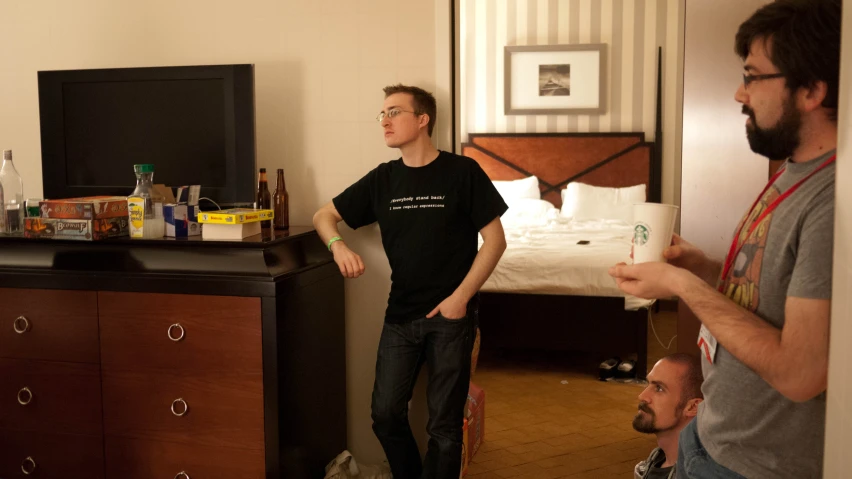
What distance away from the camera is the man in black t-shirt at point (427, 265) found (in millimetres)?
2521

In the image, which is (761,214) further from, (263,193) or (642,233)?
(263,193)

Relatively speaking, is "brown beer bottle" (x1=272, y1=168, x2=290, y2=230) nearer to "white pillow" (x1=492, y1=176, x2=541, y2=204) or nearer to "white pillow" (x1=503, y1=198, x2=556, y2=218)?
"white pillow" (x1=503, y1=198, x2=556, y2=218)

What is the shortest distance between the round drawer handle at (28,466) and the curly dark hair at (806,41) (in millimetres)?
2625

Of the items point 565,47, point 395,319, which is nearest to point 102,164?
point 395,319

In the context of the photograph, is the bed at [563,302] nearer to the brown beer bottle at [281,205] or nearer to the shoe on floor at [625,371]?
the shoe on floor at [625,371]

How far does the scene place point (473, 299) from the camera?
2631 mm

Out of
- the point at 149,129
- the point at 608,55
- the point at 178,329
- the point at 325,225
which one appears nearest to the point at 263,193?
Answer: the point at 325,225

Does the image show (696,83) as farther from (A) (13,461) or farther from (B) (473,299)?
(A) (13,461)

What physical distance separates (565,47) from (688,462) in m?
5.59

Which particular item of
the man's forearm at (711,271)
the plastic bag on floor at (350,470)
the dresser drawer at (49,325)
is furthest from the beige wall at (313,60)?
the man's forearm at (711,271)

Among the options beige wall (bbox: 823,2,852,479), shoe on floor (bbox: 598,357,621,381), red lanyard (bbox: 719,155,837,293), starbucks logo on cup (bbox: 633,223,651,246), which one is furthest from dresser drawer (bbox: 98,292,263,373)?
shoe on floor (bbox: 598,357,621,381)

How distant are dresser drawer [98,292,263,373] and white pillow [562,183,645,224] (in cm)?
403

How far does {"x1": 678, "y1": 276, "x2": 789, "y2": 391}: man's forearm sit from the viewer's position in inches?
42.1

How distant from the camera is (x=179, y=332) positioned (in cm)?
250
